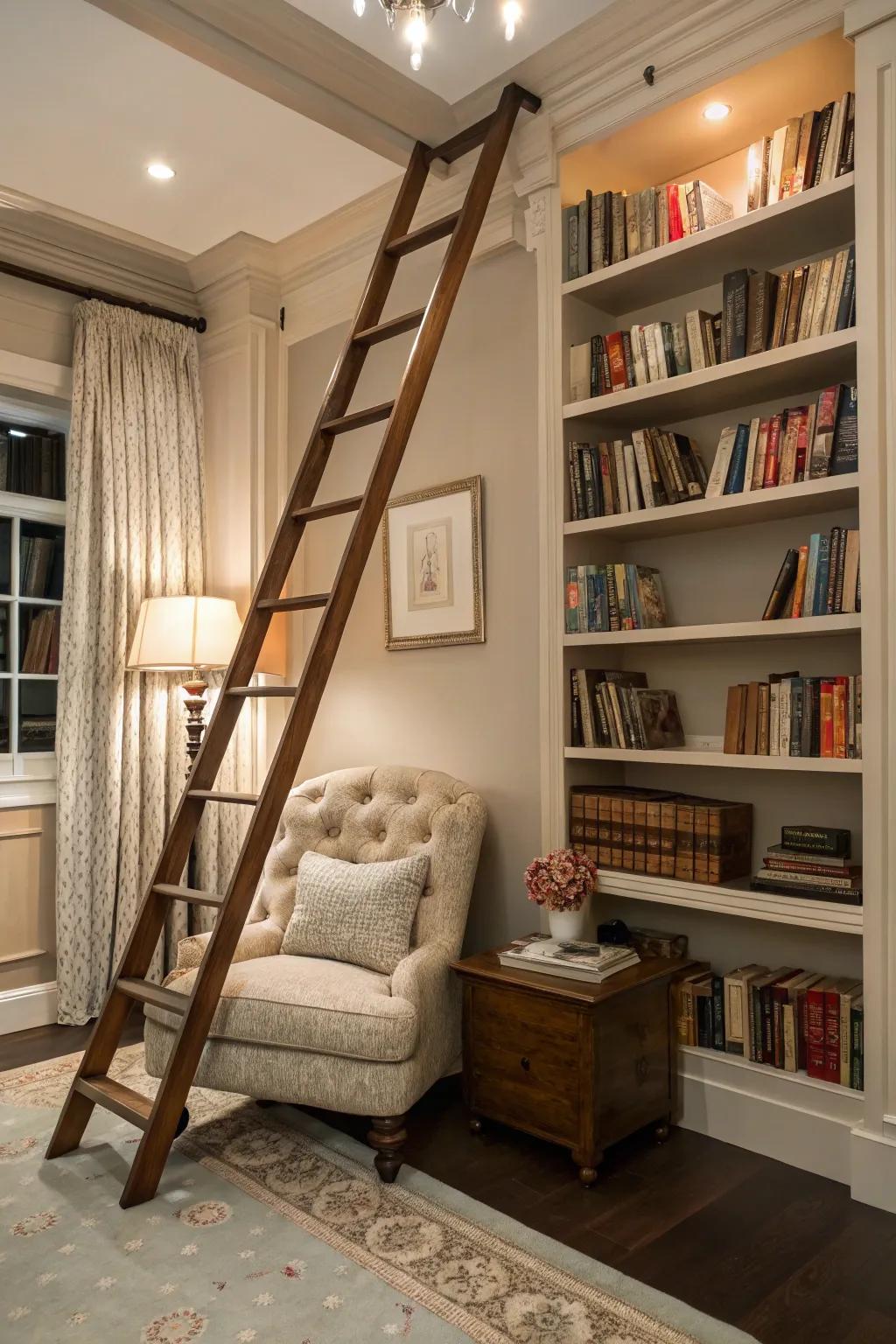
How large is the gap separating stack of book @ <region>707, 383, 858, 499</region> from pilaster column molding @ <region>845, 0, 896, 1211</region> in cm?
8

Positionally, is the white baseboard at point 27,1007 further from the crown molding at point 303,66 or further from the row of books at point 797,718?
the crown molding at point 303,66

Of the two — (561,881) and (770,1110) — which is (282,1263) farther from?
(770,1110)

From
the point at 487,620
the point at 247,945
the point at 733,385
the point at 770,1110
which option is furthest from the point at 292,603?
the point at 770,1110

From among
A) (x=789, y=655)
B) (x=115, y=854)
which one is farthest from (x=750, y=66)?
(x=115, y=854)

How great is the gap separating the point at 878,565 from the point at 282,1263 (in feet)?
6.30

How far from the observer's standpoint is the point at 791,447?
2400mm

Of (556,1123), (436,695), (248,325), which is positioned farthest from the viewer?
(248,325)

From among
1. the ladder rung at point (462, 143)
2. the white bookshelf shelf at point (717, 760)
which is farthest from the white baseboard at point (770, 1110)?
the ladder rung at point (462, 143)

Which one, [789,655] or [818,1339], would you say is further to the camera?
[789,655]

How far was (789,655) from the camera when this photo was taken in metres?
2.62

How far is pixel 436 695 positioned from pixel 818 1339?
2080mm

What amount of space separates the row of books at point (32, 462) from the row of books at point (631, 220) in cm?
220

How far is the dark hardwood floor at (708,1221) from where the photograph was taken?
1827 millimetres

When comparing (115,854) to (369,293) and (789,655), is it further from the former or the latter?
(789,655)
